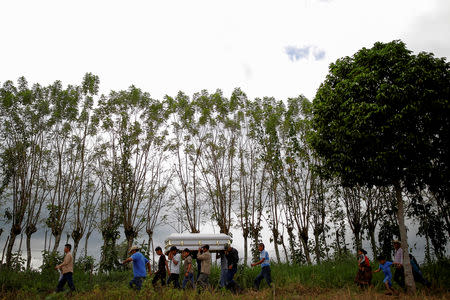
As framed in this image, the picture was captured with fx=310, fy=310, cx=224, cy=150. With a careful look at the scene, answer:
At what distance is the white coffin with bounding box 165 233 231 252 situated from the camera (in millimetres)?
13031

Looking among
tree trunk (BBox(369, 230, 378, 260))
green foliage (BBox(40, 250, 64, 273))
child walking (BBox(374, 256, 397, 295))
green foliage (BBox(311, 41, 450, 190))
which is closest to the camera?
child walking (BBox(374, 256, 397, 295))

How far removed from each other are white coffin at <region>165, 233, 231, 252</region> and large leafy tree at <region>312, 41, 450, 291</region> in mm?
5816

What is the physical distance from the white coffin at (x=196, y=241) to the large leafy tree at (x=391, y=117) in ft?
19.1

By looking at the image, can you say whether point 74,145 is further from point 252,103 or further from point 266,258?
point 266,258

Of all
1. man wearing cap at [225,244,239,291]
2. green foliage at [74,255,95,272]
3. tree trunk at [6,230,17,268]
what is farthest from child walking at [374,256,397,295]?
tree trunk at [6,230,17,268]

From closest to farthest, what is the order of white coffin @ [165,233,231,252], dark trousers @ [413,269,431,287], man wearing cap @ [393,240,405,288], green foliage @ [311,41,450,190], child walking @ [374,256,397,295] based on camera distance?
child walking @ [374,256,397,295]
green foliage @ [311,41,450,190]
dark trousers @ [413,269,431,287]
man wearing cap @ [393,240,405,288]
white coffin @ [165,233,231,252]

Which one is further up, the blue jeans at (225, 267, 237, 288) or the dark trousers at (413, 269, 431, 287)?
the blue jeans at (225, 267, 237, 288)

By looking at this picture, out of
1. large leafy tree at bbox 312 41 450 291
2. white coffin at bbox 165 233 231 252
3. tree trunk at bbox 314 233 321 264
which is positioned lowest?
tree trunk at bbox 314 233 321 264

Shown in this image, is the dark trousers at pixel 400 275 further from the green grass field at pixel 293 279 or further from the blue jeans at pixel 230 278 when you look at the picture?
the blue jeans at pixel 230 278

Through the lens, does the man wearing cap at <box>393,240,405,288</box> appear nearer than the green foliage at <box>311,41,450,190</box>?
No

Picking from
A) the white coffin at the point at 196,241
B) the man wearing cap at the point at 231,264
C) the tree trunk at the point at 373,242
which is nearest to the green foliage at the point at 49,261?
the white coffin at the point at 196,241

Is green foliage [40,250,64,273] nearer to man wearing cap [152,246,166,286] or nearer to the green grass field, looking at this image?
the green grass field

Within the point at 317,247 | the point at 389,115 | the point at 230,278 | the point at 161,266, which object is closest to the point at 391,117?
the point at 389,115

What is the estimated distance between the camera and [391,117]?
1003 cm
